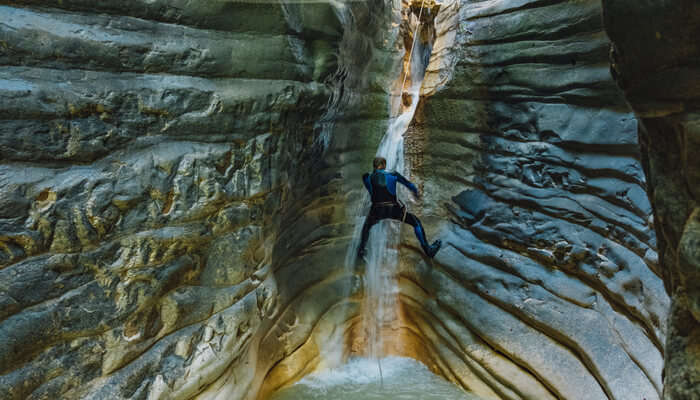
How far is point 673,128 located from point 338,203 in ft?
12.5

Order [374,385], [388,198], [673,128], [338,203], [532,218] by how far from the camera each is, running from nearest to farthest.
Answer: [673,128] → [532,218] → [374,385] → [388,198] → [338,203]

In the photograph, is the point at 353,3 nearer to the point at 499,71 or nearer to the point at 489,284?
the point at 499,71

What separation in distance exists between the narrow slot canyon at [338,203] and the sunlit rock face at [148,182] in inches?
0.6

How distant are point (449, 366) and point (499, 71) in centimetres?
305

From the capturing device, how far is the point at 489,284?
4316 mm

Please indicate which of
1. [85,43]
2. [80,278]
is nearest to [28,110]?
[85,43]

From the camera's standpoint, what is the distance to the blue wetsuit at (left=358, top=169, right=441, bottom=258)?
465 cm

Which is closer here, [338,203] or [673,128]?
[673,128]

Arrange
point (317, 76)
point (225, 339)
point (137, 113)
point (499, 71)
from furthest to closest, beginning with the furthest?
point (499, 71) → point (317, 76) → point (225, 339) → point (137, 113)

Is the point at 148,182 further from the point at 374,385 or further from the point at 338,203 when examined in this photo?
the point at 374,385

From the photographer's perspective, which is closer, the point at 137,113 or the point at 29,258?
the point at 29,258

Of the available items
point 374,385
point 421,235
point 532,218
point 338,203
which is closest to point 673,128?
point 532,218

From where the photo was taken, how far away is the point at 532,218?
4254 millimetres

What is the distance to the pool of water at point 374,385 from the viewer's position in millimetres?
4254
